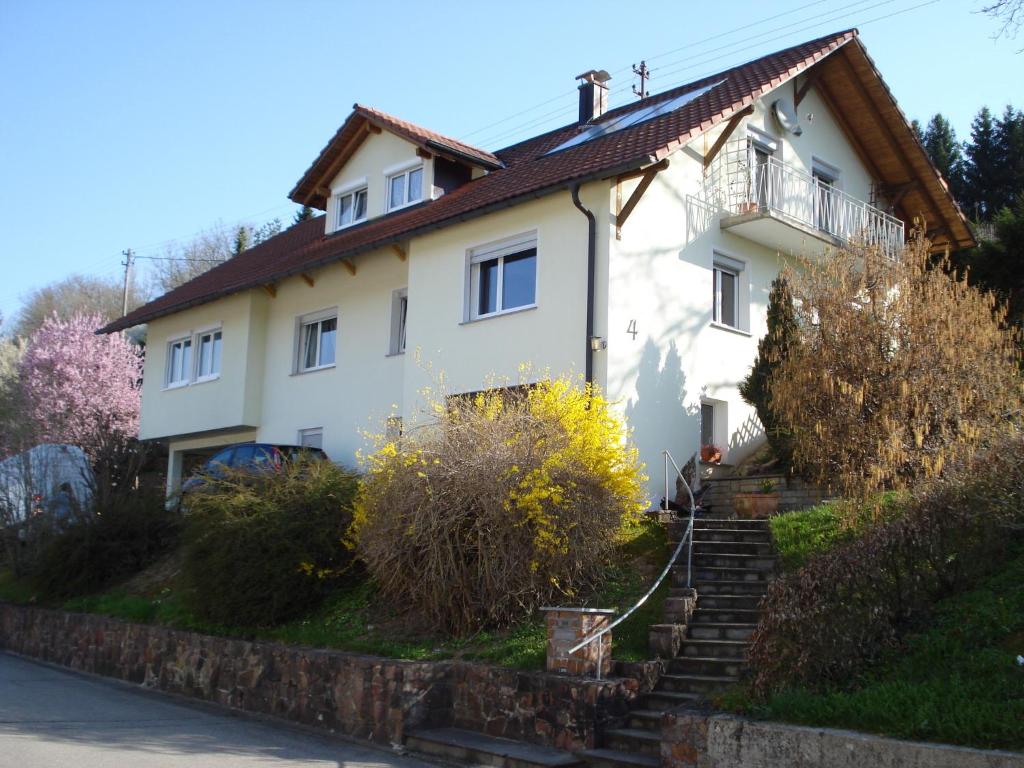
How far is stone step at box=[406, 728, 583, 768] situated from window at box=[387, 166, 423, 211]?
1240 cm

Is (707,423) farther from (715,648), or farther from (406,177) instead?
(406,177)

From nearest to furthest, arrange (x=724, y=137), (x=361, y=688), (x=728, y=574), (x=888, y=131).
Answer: (x=361, y=688)
(x=728, y=574)
(x=724, y=137)
(x=888, y=131)

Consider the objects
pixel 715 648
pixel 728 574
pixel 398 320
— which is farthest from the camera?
pixel 398 320

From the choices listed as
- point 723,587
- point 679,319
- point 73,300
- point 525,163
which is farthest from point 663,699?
point 73,300

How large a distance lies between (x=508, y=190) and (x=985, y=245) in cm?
1235

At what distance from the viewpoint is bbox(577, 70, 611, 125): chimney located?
74.1ft

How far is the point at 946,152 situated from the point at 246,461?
103ft

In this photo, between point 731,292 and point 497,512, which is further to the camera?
point 731,292

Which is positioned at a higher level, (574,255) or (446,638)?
(574,255)

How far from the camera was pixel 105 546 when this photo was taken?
17.7m

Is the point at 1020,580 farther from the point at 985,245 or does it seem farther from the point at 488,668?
the point at 985,245

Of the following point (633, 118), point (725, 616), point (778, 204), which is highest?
point (633, 118)

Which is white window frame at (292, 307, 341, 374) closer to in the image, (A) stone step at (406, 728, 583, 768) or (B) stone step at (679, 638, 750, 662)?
(A) stone step at (406, 728, 583, 768)

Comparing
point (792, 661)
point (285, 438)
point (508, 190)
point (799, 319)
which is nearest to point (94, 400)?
point (285, 438)
